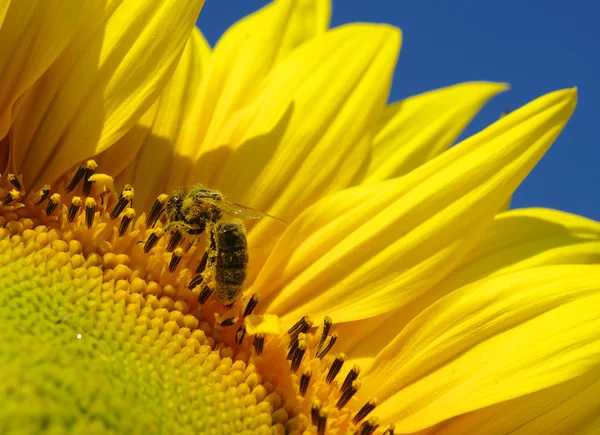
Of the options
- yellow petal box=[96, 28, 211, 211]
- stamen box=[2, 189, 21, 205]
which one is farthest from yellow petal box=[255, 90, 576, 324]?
stamen box=[2, 189, 21, 205]

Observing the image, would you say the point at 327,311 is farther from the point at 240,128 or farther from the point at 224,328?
the point at 240,128

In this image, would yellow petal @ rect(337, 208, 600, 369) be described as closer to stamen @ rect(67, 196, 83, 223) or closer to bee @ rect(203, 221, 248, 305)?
bee @ rect(203, 221, 248, 305)

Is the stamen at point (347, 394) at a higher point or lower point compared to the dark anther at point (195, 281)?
lower

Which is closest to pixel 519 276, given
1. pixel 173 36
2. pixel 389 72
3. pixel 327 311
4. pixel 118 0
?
pixel 327 311

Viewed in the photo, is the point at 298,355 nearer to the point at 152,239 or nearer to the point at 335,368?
the point at 335,368

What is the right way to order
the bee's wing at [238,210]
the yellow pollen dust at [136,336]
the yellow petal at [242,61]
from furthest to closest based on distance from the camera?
the yellow petal at [242,61] < the bee's wing at [238,210] < the yellow pollen dust at [136,336]

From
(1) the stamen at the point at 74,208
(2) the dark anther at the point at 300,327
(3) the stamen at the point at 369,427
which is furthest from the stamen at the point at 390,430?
(1) the stamen at the point at 74,208

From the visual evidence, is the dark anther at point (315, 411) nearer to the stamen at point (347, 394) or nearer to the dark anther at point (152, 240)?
the stamen at point (347, 394)

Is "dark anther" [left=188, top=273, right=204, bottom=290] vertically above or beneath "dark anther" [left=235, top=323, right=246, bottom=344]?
above
